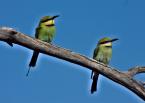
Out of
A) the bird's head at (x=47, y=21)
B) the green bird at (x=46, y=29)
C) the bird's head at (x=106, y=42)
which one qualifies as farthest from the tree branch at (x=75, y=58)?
the green bird at (x=46, y=29)

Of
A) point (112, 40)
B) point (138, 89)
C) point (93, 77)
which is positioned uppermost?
point (112, 40)

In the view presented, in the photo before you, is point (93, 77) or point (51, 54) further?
point (93, 77)

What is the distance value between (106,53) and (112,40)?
0.72 metres

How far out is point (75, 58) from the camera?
4.77 m

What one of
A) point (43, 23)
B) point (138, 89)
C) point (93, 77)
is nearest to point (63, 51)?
point (138, 89)

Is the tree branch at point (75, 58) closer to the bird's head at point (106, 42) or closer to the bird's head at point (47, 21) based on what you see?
the bird's head at point (106, 42)

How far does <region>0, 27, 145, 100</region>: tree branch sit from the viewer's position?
182 inches

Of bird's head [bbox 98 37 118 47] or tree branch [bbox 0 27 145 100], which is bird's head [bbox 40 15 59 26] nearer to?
bird's head [bbox 98 37 118 47]

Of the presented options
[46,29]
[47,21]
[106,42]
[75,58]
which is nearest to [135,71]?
[75,58]

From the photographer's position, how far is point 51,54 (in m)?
4.73

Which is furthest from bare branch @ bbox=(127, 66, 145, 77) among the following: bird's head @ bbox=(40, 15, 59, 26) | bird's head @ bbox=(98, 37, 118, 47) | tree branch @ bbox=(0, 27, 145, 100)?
bird's head @ bbox=(40, 15, 59, 26)

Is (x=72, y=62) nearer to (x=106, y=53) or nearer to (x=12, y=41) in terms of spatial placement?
(x=12, y=41)

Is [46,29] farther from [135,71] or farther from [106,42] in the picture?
[135,71]

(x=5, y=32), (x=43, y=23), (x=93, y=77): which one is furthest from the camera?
(x=43, y=23)
